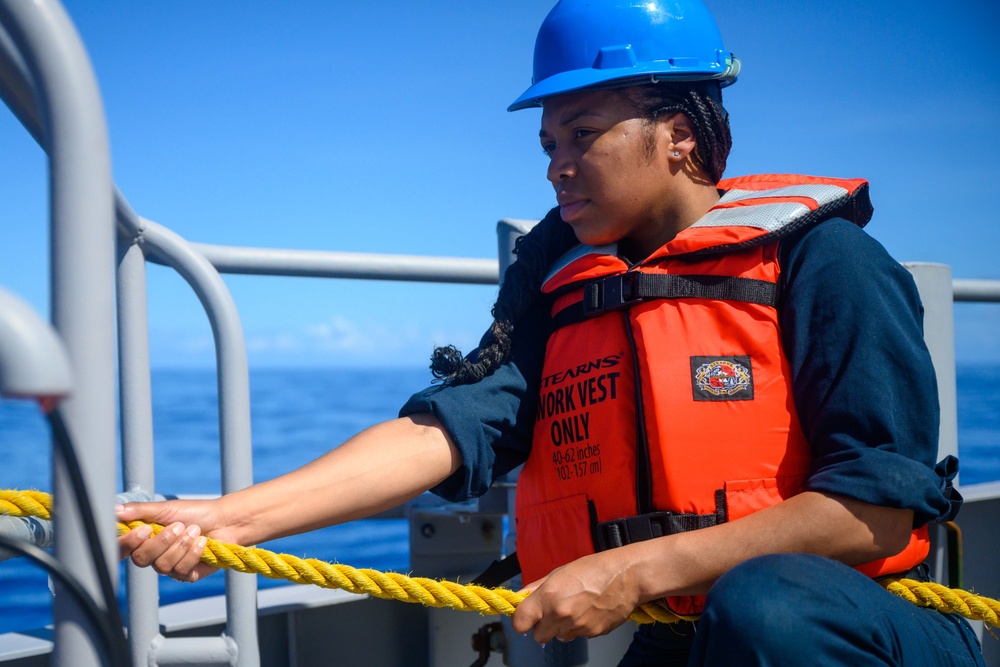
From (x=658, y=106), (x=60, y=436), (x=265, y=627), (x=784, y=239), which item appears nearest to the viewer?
(x=60, y=436)

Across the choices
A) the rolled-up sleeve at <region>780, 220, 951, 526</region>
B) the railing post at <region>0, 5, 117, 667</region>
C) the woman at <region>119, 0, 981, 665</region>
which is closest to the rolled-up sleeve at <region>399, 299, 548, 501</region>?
the woman at <region>119, 0, 981, 665</region>

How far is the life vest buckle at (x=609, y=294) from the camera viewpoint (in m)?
1.54

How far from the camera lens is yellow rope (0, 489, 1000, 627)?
1296 millimetres

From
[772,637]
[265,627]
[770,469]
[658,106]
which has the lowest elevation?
[265,627]

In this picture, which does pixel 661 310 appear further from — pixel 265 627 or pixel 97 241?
pixel 265 627

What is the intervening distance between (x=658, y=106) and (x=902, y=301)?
0.51m

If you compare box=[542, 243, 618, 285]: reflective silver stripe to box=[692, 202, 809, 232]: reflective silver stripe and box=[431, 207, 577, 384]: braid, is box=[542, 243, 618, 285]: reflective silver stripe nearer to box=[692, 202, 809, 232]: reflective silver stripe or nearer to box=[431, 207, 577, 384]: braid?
box=[431, 207, 577, 384]: braid

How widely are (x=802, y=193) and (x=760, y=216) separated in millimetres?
87

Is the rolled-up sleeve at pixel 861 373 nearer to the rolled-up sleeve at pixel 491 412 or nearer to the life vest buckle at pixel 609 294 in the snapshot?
the life vest buckle at pixel 609 294

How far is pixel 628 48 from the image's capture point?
1594 mm

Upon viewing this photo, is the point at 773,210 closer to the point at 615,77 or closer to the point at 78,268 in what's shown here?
the point at 615,77

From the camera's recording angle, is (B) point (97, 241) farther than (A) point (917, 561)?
No

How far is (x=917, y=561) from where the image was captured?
4.60ft

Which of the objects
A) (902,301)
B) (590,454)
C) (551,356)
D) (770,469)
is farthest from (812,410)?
(551,356)
